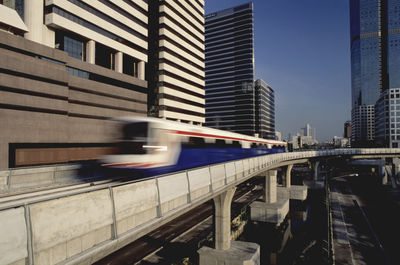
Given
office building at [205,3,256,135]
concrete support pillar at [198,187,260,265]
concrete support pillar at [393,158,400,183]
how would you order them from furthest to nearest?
office building at [205,3,256,135] → concrete support pillar at [393,158,400,183] → concrete support pillar at [198,187,260,265]

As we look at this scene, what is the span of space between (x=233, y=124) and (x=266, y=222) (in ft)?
341

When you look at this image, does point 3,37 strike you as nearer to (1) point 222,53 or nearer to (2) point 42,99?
(2) point 42,99

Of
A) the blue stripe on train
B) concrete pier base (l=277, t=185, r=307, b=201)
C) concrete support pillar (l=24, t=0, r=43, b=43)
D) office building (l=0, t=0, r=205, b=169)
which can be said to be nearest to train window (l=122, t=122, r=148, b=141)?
office building (l=0, t=0, r=205, b=169)

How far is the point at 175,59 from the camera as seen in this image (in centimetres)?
7344

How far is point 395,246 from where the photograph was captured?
28016mm

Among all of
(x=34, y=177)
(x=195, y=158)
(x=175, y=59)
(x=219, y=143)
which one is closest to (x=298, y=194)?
(x=219, y=143)

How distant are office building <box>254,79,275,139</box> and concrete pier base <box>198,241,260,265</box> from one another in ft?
411

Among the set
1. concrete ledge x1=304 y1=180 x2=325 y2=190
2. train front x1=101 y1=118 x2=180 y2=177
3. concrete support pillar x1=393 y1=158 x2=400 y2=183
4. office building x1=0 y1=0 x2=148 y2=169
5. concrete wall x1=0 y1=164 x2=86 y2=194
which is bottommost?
concrete ledge x1=304 y1=180 x2=325 y2=190

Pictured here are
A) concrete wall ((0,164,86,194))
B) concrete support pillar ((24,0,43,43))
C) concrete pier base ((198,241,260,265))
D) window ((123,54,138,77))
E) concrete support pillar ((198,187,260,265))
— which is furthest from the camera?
window ((123,54,138,77))

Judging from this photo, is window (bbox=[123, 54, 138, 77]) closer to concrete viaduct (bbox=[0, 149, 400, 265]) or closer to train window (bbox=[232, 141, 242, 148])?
train window (bbox=[232, 141, 242, 148])

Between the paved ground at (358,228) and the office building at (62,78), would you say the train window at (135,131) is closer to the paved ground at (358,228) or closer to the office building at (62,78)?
the office building at (62,78)

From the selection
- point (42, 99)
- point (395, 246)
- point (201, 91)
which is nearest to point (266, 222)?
point (395, 246)

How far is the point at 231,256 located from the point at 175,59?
61005mm

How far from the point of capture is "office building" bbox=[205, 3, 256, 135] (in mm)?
138500
